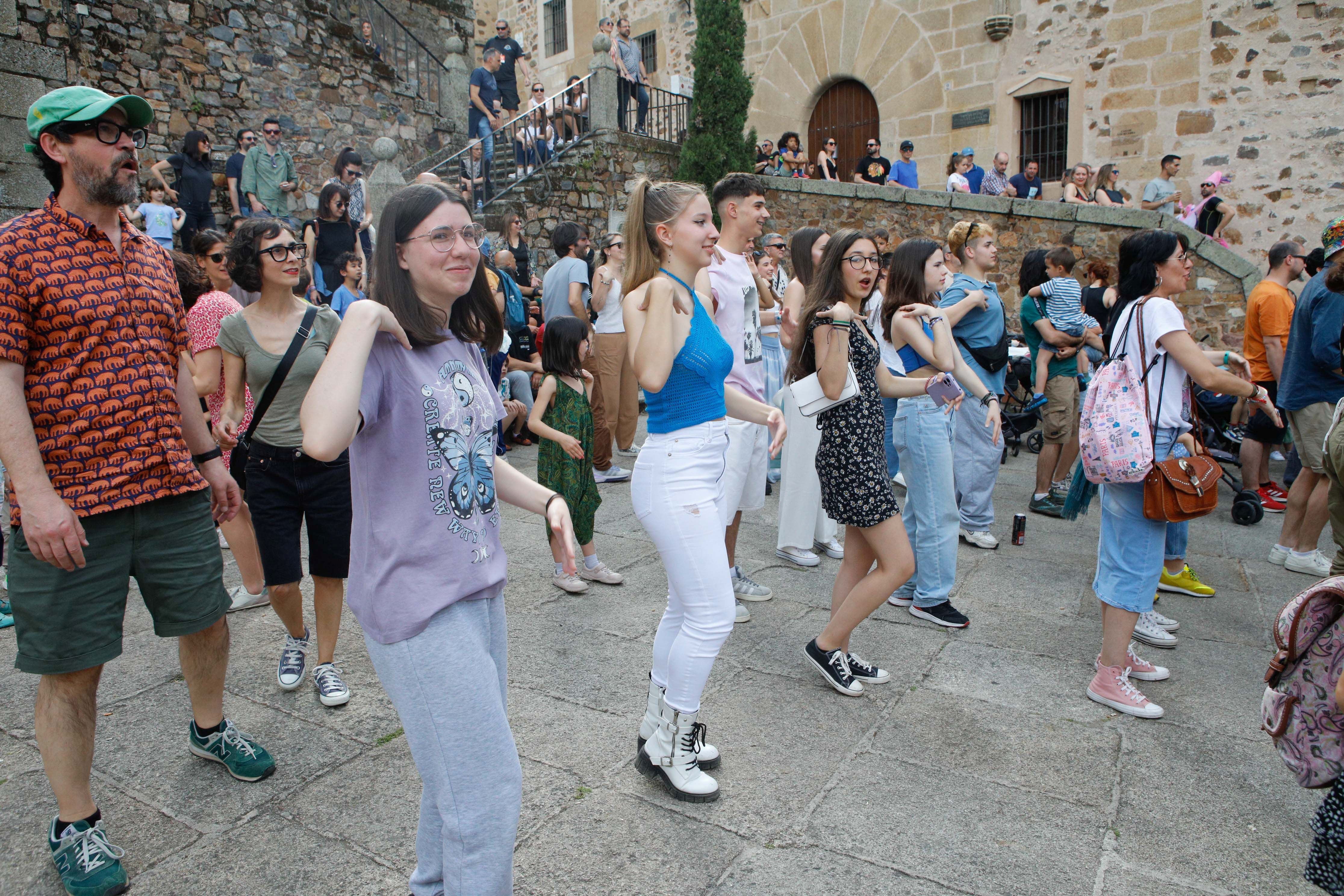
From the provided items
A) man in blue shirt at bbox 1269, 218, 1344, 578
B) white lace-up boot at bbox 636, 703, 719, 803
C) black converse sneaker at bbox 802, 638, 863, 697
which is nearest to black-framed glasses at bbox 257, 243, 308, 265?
white lace-up boot at bbox 636, 703, 719, 803

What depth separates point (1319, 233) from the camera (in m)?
11.8

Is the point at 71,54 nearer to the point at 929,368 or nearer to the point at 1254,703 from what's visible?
the point at 929,368

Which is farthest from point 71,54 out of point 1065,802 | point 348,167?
point 1065,802

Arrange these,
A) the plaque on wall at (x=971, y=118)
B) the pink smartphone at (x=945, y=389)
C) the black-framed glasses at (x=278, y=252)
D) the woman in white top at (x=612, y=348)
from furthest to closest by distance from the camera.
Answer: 1. the plaque on wall at (x=971, y=118)
2. the woman in white top at (x=612, y=348)
3. the pink smartphone at (x=945, y=389)
4. the black-framed glasses at (x=278, y=252)

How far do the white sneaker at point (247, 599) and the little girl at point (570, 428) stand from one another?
62.2 inches

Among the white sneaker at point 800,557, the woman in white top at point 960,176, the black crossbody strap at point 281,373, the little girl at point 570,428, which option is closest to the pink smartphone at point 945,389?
the white sneaker at point 800,557

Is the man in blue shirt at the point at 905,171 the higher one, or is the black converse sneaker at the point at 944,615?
the man in blue shirt at the point at 905,171

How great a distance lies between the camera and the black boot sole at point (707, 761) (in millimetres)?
2934

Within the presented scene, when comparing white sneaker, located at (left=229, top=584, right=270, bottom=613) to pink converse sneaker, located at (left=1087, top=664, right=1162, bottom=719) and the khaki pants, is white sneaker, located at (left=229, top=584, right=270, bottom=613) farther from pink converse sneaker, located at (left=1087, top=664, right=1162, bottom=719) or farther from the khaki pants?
pink converse sneaker, located at (left=1087, top=664, right=1162, bottom=719)

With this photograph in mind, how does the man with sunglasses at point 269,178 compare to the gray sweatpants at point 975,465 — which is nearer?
the gray sweatpants at point 975,465

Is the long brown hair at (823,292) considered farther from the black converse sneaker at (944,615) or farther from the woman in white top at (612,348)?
the woman in white top at (612,348)

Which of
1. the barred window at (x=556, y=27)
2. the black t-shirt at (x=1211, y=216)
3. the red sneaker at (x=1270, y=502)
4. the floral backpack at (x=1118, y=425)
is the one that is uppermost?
the barred window at (x=556, y=27)

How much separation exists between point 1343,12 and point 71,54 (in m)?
16.9

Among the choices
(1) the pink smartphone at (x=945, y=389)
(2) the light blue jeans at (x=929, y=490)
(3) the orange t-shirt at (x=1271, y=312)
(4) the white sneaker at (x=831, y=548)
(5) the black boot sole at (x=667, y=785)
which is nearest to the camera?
(5) the black boot sole at (x=667, y=785)
